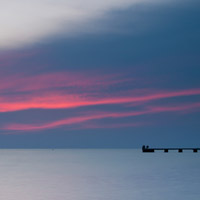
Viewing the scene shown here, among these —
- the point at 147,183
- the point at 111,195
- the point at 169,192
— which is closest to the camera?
the point at 111,195

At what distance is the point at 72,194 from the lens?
43469 millimetres

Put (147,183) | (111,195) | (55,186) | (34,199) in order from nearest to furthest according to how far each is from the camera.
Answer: (34,199) → (111,195) → (55,186) → (147,183)

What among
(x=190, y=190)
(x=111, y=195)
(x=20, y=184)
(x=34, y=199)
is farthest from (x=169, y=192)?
(x=20, y=184)

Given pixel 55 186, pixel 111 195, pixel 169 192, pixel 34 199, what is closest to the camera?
pixel 34 199

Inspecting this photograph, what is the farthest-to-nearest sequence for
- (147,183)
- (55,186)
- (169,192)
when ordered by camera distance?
(147,183) < (55,186) < (169,192)

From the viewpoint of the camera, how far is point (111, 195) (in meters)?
42.9

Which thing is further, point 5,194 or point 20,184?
point 20,184

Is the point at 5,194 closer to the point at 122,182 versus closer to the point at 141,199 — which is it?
the point at 141,199

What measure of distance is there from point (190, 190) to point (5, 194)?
57.5 feet

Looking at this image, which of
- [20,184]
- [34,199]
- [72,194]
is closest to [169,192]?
[72,194]

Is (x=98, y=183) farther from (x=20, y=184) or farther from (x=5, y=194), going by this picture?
(x=5, y=194)

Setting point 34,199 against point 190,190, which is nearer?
point 34,199

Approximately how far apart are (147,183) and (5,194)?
17.1 metres

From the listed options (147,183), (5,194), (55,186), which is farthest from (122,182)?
(5,194)
